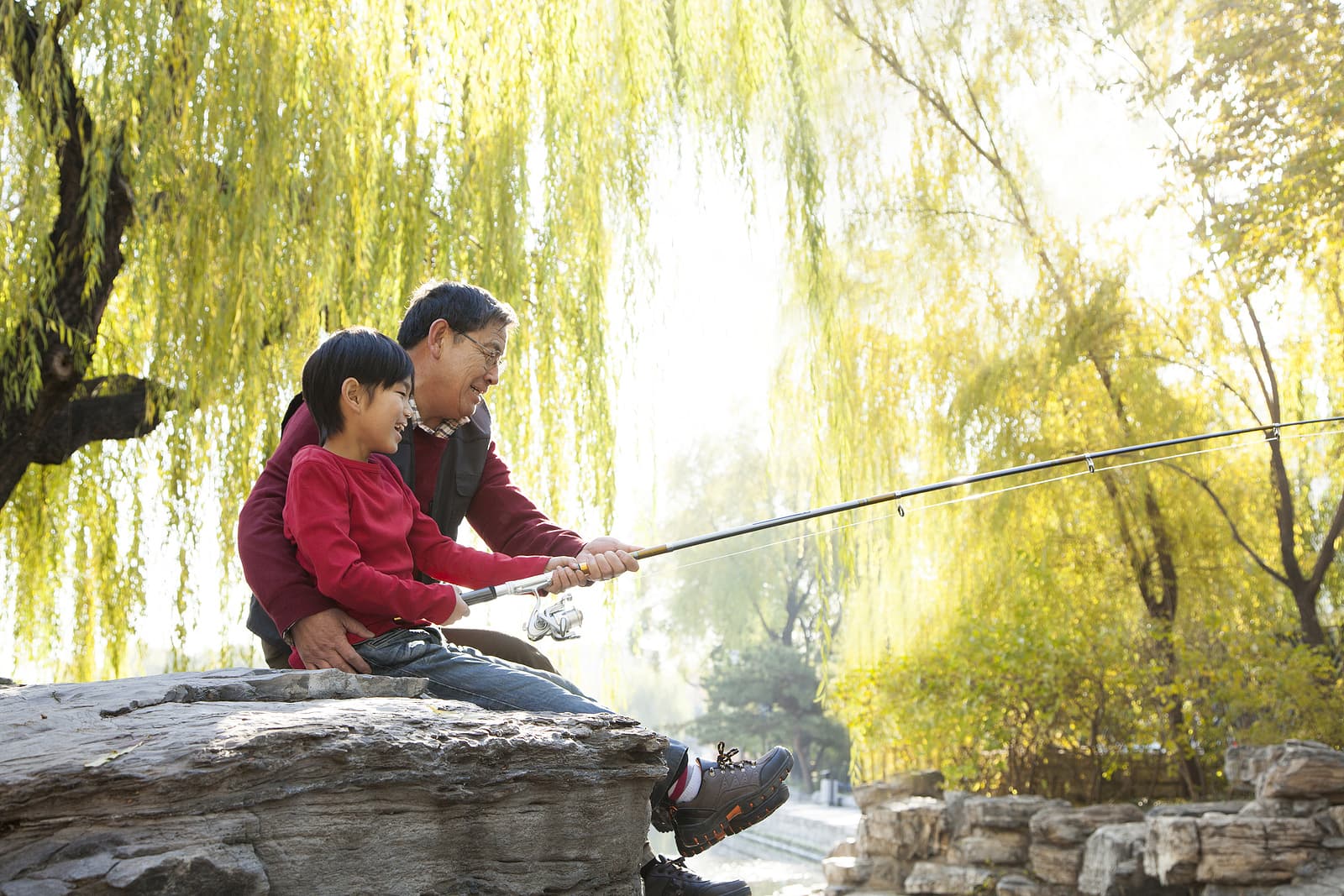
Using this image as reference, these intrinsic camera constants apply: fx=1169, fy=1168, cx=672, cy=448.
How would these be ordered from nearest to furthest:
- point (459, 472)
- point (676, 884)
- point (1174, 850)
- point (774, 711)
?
point (676, 884)
point (459, 472)
point (1174, 850)
point (774, 711)

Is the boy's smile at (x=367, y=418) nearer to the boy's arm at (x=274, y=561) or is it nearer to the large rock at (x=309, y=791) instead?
the boy's arm at (x=274, y=561)

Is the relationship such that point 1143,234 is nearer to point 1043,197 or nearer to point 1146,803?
point 1043,197

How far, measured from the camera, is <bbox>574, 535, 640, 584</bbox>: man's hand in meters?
2.46

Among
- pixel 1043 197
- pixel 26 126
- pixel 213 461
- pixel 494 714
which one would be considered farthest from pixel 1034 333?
pixel 494 714

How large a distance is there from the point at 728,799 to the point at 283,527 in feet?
3.26

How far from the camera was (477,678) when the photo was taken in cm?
210

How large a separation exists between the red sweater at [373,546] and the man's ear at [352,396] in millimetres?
100

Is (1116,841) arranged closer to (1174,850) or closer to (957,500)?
(1174,850)

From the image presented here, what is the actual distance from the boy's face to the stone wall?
5.48 m

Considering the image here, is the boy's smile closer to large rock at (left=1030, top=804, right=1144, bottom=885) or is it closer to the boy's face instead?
the boy's face

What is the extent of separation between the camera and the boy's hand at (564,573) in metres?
2.43

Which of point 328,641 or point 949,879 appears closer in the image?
point 328,641

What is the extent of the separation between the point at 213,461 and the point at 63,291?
92 centimetres

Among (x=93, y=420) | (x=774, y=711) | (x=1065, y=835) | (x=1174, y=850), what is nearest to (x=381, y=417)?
(x=93, y=420)
